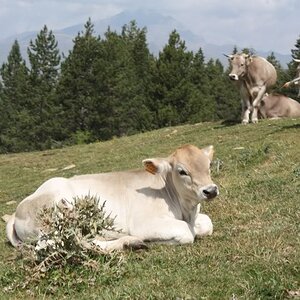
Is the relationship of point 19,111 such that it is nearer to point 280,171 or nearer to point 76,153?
point 76,153

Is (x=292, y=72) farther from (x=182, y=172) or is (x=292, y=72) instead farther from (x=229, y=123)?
(x=182, y=172)

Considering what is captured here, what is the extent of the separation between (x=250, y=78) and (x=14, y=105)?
193ft

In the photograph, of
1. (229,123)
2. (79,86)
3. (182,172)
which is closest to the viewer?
(182,172)

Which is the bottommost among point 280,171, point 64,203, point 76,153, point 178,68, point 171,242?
point 178,68

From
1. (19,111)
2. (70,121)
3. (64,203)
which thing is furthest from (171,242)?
(19,111)

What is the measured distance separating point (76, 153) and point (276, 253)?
725 inches

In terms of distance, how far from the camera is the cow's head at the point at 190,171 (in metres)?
7.54

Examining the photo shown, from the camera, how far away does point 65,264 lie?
633cm

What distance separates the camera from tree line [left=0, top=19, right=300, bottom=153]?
58.5 meters

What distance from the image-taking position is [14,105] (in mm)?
77562

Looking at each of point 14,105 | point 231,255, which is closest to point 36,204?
point 231,255

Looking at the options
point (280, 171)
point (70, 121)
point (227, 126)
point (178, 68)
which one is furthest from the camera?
point (70, 121)

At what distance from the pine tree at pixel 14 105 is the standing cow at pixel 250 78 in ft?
166

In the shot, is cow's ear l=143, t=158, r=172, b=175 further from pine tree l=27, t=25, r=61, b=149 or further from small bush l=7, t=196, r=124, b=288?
pine tree l=27, t=25, r=61, b=149
